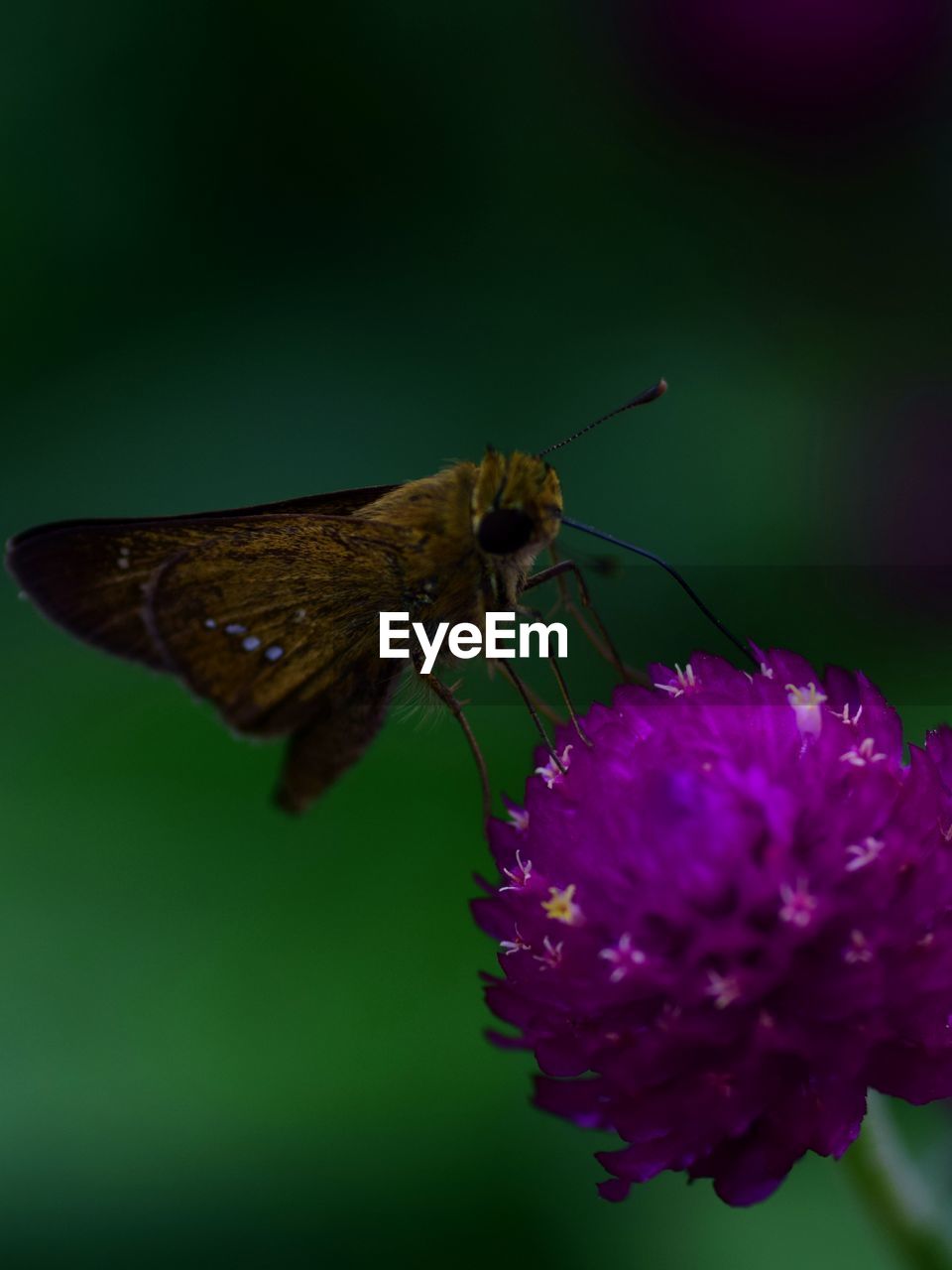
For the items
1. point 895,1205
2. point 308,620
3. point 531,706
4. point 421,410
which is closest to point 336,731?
point 308,620

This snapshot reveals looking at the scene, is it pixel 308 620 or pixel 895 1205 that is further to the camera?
pixel 308 620

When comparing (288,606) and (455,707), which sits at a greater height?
(288,606)

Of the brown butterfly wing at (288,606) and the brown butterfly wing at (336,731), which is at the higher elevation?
the brown butterfly wing at (288,606)

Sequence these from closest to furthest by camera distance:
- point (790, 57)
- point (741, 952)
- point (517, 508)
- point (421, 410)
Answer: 1. point (741, 952)
2. point (517, 508)
3. point (421, 410)
4. point (790, 57)

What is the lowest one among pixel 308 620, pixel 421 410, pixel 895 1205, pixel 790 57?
pixel 895 1205

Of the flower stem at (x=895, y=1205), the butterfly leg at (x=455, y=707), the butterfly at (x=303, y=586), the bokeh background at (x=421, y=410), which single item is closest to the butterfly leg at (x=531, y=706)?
the butterfly at (x=303, y=586)

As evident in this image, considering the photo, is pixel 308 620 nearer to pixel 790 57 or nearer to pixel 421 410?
pixel 421 410

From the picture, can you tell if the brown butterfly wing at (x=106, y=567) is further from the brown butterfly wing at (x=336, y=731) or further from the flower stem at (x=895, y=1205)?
the flower stem at (x=895, y=1205)
